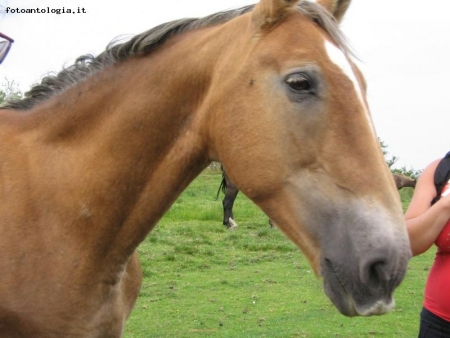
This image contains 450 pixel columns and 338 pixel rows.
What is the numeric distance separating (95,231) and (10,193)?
0.47 m

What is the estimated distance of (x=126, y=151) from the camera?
8.66 ft

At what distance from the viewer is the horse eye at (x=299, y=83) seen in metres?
2.17

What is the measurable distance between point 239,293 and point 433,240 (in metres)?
4.87

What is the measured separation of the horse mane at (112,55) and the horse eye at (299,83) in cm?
64

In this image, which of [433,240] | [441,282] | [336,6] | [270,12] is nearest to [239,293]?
[441,282]

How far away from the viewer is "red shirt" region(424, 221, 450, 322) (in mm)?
3077

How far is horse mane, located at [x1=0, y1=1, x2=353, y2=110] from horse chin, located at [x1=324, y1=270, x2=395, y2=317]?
4.48 ft

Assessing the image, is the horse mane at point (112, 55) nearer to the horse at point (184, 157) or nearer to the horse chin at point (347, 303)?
the horse at point (184, 157)

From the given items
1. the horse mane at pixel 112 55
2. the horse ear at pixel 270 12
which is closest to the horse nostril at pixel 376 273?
the horse ear at pixel 270 12

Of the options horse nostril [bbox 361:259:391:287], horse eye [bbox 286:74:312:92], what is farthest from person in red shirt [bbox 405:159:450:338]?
horse eye [bbox 286:74:312:92]

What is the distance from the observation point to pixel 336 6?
8.52 ft

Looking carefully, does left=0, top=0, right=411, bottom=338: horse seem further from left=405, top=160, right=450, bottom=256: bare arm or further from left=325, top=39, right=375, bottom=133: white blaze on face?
left=405, top=160, right=450, bottom=256: bare arm

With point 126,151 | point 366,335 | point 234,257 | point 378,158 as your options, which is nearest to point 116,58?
point 126,151

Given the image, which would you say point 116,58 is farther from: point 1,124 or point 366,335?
Answer: point 366,335
